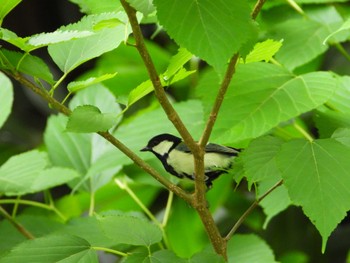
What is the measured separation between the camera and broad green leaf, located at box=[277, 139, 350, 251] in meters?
0.39

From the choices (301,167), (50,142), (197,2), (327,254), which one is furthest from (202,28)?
(327,254)

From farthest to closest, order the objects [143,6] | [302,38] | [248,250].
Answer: [302,38] → [248,250] → [143,6]

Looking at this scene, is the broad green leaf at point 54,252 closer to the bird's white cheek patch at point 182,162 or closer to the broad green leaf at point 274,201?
the bird's white cheek patch at point 182,162

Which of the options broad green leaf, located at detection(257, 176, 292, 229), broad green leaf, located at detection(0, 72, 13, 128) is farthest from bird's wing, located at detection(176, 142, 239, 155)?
broad green leaf, located at detection(0, 72, 13, 128)

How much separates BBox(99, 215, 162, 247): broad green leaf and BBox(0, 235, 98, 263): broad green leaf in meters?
0.02

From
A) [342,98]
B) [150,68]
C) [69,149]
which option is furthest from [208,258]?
[69,149]

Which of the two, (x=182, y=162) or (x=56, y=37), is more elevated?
(x=56, y=37)

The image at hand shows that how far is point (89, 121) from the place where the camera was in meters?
0.38

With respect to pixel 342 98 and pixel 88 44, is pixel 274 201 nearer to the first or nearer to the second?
pixel 342 98

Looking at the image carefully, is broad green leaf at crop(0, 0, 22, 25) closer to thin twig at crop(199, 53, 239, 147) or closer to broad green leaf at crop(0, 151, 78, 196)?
thin twig at crop(199, 53, 239, 147)

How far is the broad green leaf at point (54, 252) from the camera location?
1.41 ft

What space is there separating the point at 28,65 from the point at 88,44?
0.16 feet

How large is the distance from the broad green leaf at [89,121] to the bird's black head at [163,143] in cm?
9

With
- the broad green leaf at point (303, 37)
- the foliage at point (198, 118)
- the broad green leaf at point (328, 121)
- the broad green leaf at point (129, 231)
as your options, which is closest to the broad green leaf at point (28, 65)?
the foliage at point (198, 118)
